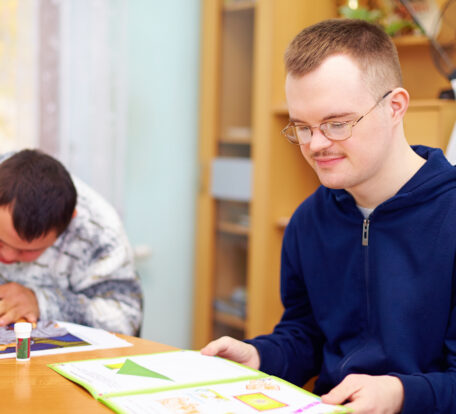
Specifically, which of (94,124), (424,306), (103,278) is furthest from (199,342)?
(424,306)

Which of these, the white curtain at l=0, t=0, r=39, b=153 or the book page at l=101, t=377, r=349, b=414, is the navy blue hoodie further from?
the white curtain at l=0, t=0, r=39, b=153

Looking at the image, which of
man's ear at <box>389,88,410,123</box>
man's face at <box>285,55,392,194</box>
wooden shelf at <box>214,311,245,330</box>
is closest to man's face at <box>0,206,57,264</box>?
man's face at <box>285,55,392,194</box>

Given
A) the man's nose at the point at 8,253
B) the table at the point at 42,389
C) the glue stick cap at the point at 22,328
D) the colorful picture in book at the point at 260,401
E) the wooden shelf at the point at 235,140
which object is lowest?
the table at the point at 42,389

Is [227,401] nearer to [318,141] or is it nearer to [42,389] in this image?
[42,389]

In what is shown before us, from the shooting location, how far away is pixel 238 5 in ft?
9.66

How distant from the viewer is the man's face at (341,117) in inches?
42.4

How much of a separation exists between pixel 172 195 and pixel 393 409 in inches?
90.9

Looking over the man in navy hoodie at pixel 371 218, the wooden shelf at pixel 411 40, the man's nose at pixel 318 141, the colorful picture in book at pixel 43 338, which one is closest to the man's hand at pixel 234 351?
the man in navy hoodie at pixel 371 218

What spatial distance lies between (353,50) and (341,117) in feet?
0.44

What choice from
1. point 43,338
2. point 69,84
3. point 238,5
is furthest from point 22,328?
point 238,5

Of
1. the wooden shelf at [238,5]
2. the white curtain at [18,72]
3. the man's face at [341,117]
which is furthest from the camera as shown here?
the wooden shelf at [238,5]

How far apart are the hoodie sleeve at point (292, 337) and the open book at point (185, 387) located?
5.6 inches

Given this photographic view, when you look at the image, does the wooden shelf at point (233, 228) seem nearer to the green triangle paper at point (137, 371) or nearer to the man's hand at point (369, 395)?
the green triangle paper at point (137, 371)

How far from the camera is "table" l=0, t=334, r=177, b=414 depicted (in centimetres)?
88
